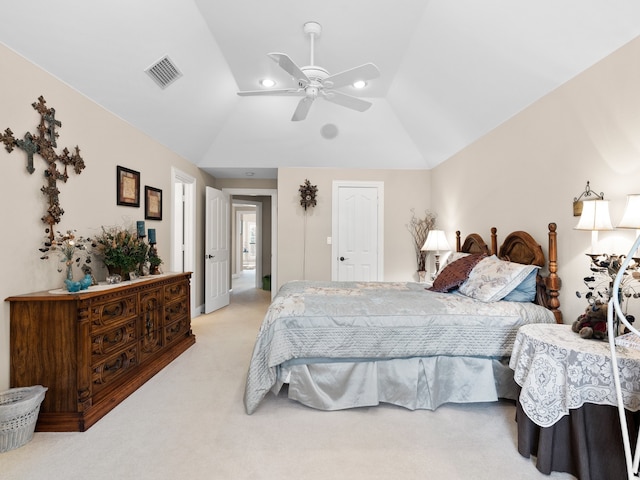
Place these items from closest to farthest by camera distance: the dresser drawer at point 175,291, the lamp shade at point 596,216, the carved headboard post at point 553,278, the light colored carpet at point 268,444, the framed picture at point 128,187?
1. the light colored carpet at point 268,444
2. the lamp shade at point 596,216
3. the carved headboard post at point 553,278
4. the framed picture at point 128,187
5. the dresser drawer at point 175,291

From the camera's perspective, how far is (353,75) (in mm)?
2484

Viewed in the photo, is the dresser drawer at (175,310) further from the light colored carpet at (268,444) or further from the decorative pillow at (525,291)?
the decorative pillow at (525,291)

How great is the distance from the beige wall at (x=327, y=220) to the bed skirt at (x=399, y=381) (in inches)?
117

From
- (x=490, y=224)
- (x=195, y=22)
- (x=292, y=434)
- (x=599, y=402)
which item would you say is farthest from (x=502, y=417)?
(x=195, y=22)

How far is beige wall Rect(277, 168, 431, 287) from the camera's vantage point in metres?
5.30

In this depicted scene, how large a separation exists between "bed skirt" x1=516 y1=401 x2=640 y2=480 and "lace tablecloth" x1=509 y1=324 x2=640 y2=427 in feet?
0.27

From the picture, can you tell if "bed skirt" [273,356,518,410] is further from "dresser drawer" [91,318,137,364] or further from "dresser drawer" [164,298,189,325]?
"dresser drawer" [164,298,189,325]

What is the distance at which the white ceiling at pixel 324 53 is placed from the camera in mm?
2127

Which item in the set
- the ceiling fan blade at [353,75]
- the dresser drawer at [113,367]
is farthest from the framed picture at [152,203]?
the ceiling fan blade at [353,75]

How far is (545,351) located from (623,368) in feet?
0.99

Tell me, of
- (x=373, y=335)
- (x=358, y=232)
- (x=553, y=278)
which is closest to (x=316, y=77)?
(x=373, y=335)

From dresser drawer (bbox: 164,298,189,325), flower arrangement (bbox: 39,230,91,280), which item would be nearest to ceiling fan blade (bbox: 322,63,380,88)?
flower arrangement (bbox: 39,230,91,280)

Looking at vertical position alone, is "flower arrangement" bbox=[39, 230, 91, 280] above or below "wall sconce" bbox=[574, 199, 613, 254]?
below

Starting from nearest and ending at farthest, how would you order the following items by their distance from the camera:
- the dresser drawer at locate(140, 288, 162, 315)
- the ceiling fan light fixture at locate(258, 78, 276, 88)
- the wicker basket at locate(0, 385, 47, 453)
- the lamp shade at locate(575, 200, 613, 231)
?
the wicker basket at locate(0, 385, 47, 453) < the lamp shade at locate(575, 200, 613, 231) < the dresser drawer at locate(140, 288, 162, 315) < the ceiling fan light fixture at locate(258, 78, 276, 88)
